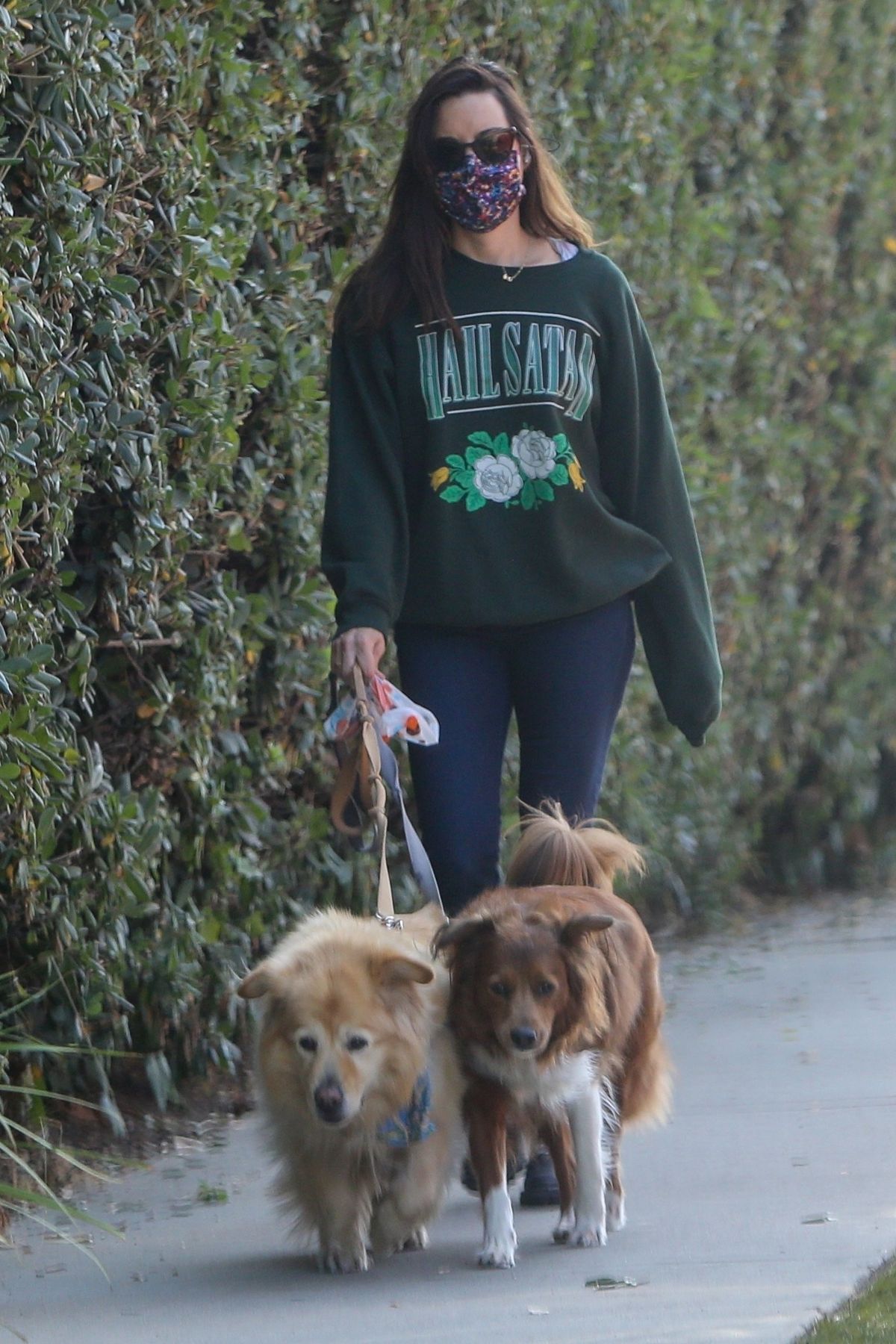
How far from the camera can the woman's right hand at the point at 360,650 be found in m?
4.35

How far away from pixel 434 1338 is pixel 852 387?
594cm

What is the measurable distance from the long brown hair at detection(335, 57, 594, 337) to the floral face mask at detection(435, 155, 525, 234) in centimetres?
6

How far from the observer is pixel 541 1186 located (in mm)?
4582

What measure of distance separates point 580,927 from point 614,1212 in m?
0.76

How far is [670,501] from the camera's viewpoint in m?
4.64

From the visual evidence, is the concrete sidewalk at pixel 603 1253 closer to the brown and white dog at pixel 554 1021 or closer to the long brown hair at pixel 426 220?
the brown and white dog at pixel 554 1021

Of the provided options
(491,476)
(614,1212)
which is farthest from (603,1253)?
(491,476)

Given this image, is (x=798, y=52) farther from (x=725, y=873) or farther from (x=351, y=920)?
(x=351, y=920)

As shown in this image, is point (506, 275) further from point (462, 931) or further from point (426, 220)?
point (462, 931)

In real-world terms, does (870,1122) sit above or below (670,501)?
below

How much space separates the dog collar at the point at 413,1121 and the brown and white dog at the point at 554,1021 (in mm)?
121

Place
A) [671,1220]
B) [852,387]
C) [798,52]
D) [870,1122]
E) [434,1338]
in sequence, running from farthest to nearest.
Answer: [852,387]
[798,52]
[870,1122]
[671,1220]
[434,1338]

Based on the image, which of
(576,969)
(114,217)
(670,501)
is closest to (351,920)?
(576,969)

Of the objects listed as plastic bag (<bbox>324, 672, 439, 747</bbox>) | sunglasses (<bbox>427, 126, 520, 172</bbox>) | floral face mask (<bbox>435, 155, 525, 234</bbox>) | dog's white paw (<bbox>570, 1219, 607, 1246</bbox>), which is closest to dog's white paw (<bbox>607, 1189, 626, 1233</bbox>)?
dog's white paw (<bbox>570, 1219, 607, 1246</bbox>)
